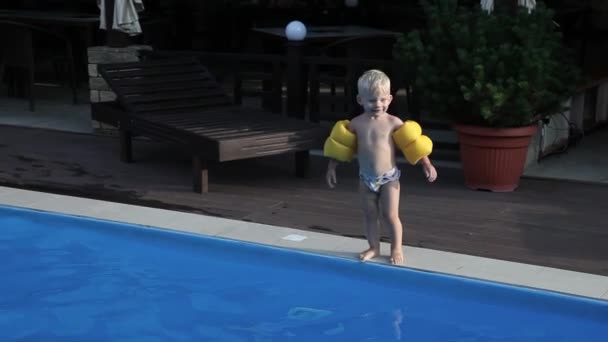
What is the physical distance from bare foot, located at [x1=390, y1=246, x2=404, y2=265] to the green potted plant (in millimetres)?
1658

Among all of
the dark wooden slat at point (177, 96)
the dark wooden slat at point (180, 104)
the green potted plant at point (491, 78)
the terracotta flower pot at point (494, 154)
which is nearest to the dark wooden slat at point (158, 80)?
the dark wooden slat at point (177, 96)

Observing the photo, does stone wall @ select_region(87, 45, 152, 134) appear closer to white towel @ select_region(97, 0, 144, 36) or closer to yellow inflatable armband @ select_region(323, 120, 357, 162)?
white towel @ select_region(97, 0, 144, 36)

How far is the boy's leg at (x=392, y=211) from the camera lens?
193 inches

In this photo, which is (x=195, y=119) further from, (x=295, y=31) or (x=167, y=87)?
(x=295, y=31)

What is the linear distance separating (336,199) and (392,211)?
5.31 ft

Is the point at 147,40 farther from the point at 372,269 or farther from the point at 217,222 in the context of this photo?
the point at 372,269

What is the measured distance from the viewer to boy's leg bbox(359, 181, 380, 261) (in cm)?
498

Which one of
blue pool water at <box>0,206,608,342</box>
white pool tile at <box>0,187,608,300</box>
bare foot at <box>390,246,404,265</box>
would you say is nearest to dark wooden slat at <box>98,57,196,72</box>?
white pool tile at <box>0,187,608,300</box>

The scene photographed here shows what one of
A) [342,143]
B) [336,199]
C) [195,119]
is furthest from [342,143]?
[195,119]

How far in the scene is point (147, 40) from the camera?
11.9 m

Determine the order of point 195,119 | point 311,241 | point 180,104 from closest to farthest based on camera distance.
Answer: point 311,241
point 195,119
point 180,104

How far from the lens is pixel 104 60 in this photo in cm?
887

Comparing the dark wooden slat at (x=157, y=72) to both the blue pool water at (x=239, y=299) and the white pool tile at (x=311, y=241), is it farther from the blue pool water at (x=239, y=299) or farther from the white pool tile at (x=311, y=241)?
the blue pool water at (x=239, y=299)

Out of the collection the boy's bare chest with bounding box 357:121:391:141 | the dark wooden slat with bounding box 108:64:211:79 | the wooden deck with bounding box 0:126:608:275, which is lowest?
the wooden deck with bounding box 0:126:608:275
